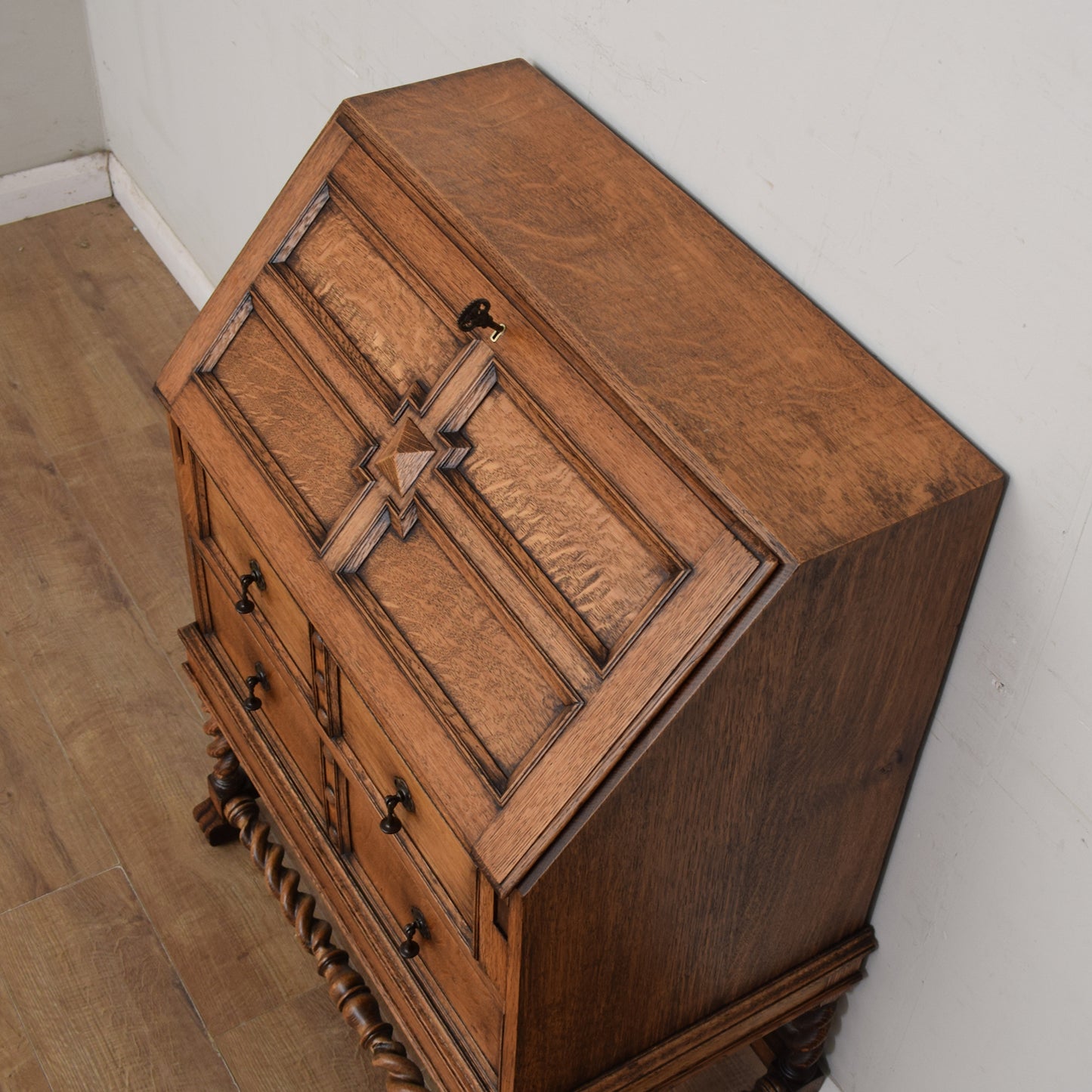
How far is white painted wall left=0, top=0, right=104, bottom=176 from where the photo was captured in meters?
2.69

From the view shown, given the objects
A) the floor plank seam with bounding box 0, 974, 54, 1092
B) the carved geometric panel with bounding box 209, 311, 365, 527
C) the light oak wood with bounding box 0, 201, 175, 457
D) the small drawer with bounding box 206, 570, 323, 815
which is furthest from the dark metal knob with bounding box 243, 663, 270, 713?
the light oak wood with bounding box 0, 201, 175, 457

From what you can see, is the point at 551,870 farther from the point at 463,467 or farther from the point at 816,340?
the point at 816,340

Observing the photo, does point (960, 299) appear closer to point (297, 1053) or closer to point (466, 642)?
point (466, 642)

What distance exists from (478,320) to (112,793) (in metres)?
1.13

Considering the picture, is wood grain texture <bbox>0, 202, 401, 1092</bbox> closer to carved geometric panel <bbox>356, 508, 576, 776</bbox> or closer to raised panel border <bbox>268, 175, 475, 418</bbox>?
carved geometric panel <bbox>356, 508, 576, 776</bbox>

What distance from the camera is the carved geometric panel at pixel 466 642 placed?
0.95 metres

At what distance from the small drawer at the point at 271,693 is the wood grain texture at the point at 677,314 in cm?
52

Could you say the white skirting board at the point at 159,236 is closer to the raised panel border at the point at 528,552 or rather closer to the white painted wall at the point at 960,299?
the white painted wall at the point at 960,299

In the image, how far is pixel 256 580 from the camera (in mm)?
1303

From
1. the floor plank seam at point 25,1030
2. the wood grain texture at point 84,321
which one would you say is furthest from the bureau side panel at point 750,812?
the wood grain texture at point 84,321

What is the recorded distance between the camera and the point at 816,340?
1025 mm

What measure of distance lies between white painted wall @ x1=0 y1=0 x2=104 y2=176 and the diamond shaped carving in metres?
2.12

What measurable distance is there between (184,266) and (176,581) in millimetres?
842

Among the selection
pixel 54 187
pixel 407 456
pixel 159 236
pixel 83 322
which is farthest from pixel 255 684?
pixel 54 187
